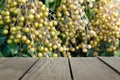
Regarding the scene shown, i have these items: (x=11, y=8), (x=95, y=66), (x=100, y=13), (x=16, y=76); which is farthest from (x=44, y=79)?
(x=100, y=13)

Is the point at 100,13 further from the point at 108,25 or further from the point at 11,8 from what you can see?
the point at 11,8

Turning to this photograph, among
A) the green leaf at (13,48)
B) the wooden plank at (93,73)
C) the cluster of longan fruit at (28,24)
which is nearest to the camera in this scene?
the wooden plank at (93,73)

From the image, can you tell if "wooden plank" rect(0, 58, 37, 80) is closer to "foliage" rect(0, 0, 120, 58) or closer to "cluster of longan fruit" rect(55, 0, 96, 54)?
"foliage" rect(0, 0, 120, 58)

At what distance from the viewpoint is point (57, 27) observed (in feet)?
8.23

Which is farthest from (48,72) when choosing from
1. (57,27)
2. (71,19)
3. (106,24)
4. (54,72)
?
(106,24)

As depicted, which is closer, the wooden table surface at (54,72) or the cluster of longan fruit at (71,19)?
the wooden table surface at (54,72)

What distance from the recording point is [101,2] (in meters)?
2.66

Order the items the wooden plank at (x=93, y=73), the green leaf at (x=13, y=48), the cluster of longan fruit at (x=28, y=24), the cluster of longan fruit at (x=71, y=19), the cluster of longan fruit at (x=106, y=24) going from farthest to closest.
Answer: the cluster of longan fruit at (x=106, y=24) < the cluster of longan fruit at (x=71, y=19) < the green leaf at (x=13, y=48) < the cluster of longan fruit at (x=28, y=24) < the wooden plank at (x=93, y=73)

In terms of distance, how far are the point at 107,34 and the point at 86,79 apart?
1.78m

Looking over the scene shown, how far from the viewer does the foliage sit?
198 centimetres

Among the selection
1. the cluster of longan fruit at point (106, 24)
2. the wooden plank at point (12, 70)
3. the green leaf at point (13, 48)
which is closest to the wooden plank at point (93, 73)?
the wooden plank at point (12, 70)

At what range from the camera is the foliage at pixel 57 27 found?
6.49ft

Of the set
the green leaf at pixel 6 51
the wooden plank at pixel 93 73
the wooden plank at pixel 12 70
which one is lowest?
the green leaf at pixel 6 51

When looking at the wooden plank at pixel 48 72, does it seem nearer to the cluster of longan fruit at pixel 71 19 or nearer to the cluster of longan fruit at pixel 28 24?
the cluster of longan fruit at pixel 28 24
